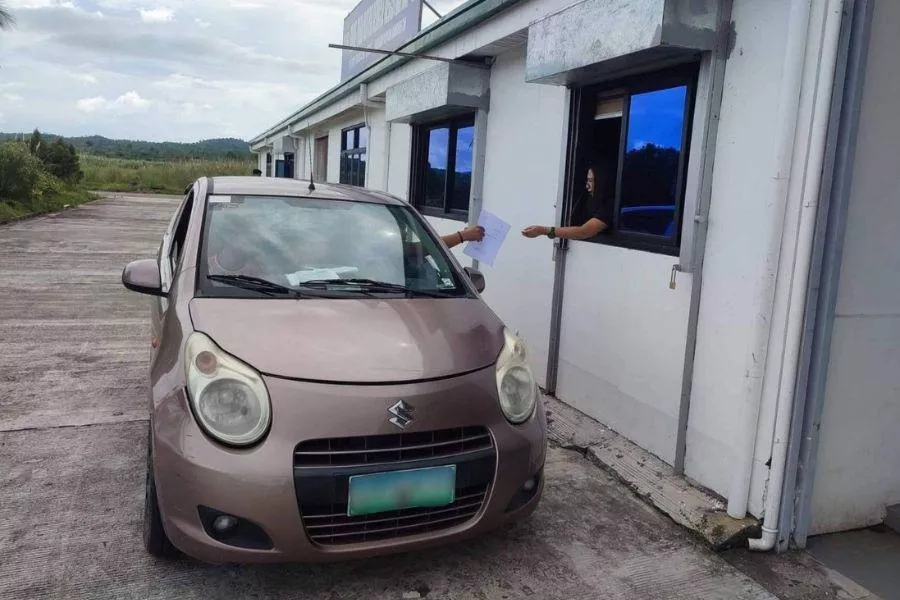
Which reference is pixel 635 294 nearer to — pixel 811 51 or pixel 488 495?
pixel 811 51

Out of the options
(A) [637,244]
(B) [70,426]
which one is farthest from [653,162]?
(B) [70,426]

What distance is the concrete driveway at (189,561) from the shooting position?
8.87ft

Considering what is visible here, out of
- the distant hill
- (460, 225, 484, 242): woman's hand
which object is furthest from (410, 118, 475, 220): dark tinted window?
the distant hill

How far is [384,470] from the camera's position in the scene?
2432 mm

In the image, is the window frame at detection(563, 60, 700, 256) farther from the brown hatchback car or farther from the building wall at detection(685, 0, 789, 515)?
the brown hatchback car

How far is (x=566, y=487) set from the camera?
3766mm

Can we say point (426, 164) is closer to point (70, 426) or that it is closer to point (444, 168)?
point (444, 168)

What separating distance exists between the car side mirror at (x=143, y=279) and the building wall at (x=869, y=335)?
126 inches

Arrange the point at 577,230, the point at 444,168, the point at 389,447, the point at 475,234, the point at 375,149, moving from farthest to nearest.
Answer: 1. the point at 375,149
2. the point at 444,168
3. the point at 475,234
4. the point at 577,230
5. the point at 389,447

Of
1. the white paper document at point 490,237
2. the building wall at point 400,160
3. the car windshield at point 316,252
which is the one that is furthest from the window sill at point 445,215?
the car windshield at point 316,252

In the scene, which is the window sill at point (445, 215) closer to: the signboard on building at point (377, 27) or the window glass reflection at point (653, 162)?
the signboard on building at point (377, 27)

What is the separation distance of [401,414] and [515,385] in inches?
23.0

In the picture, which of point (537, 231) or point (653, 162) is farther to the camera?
point (537, 231)

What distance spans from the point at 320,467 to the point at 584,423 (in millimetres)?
2630
